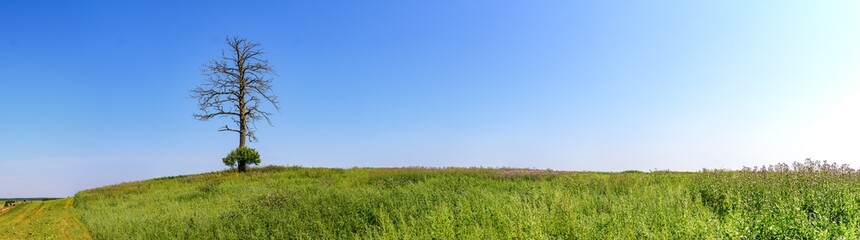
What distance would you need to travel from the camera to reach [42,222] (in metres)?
18.6

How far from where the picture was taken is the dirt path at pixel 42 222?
50.3 ft

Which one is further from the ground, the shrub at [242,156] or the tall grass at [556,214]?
the shrub at [242,156]

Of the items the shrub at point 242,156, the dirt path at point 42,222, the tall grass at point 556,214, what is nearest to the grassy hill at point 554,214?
the tall grass at point 556,214

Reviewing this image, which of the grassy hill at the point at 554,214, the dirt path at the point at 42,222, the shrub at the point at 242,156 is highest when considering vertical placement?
the shrub at the point at 242,156

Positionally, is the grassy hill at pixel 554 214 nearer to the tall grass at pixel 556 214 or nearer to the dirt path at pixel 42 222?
the tall grass at pixel 556 214

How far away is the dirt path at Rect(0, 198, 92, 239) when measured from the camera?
604 inches

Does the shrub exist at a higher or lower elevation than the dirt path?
higher

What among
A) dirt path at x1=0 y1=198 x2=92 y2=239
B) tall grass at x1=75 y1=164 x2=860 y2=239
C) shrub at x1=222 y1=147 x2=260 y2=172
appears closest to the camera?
tall grass at x1=75 y1=164 x2=860 y2=239

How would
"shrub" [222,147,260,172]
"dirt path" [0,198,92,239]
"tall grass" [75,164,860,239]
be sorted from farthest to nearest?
"shrub" [222,147,260,172]
"dirt path" [0,198,92,239]
"tall grass" [75,164,860,239]

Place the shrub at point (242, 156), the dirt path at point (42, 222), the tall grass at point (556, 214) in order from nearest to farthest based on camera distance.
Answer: the tall grass at point (556, 214) → the dirt path at point (42, 222) → the shrub at point (242, 156)

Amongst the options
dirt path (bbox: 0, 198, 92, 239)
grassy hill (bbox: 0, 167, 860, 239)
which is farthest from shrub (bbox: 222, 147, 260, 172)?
grassy hill (bbox: 0, 167, 860, 239)

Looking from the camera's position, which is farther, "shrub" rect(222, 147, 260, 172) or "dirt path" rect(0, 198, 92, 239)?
"shrub" rect(222, 147, 260, 172)

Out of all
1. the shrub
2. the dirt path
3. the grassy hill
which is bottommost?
the dirt path

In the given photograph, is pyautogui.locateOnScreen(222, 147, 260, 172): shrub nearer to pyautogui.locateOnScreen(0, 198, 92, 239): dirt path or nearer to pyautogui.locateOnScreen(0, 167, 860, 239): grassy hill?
pyautogui.locateOnScreen(0, 198, 92, 239): dirt path
